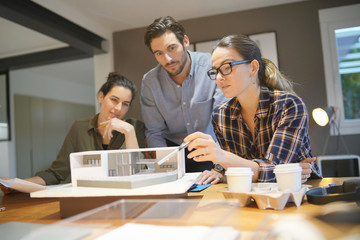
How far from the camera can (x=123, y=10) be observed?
12.4ft

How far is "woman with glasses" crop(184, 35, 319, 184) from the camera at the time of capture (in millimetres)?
1102

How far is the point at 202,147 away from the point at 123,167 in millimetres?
265

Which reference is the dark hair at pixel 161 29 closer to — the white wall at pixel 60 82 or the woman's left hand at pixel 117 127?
the woman's left hand at pixel 117 127

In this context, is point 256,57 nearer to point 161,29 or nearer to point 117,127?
point 161,29

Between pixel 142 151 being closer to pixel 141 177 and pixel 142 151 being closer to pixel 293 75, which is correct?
pixel 141 177

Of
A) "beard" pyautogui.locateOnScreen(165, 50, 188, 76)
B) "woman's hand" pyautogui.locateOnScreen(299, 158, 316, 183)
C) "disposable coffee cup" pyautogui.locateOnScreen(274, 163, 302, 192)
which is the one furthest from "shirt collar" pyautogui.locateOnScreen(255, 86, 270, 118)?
"beard" pyautogui.locateOnScreen(165, 50, 188, 76)

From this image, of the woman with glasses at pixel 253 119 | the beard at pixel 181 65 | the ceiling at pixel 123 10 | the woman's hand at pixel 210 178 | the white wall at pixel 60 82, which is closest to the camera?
the woman with glasses at pixel 253 119

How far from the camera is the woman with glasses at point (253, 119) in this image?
1.10m

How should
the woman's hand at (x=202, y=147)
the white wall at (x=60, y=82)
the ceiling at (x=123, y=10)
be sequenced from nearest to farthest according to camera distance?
1. the woman's hand at (x=202, y=147)
2. the ceiling at (x=123, y=10)
3. the white wall at (x=60, y=82)

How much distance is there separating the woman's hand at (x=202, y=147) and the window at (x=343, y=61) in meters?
3.15

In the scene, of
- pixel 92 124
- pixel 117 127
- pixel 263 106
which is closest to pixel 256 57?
pixel 263 106

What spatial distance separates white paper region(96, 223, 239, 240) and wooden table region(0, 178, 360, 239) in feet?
0.12

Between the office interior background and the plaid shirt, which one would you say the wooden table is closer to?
the plaid shirt

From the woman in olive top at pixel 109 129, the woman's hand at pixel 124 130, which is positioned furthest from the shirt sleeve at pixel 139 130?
the woman's hand at pixel 124 130
